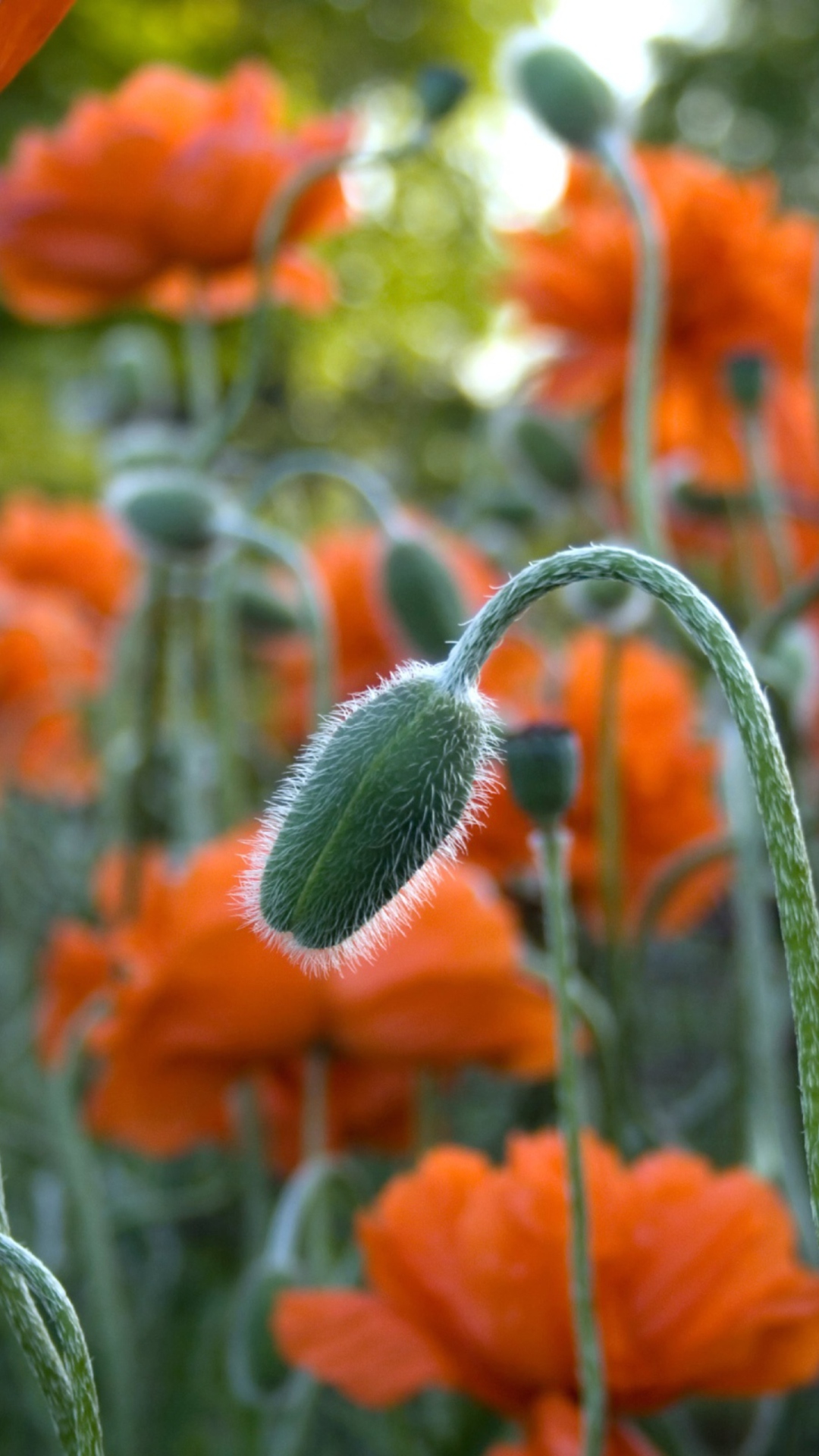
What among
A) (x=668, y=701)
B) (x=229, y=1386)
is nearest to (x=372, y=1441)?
(x=229, y=1386)

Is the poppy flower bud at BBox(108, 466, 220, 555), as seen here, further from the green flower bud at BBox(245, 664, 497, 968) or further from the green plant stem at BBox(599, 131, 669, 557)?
the green flower bud at BBox(245, 664, 497, 968)

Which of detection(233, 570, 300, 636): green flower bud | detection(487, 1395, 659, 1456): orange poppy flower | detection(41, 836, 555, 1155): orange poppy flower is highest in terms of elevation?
detection(233, 570, 300, 636): green flower bud

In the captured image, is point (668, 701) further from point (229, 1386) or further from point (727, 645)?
point (727, 645)

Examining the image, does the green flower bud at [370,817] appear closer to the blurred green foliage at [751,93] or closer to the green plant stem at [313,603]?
the green plant stem at [313,603]

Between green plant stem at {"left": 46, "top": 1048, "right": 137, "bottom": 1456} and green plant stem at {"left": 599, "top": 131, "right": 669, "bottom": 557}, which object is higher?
green plant stem at {"left": 599, "top": 131, "right": 669, "bottom": 557}

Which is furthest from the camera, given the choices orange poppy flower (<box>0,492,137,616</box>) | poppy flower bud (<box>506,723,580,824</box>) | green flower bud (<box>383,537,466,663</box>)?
orange poppy flower (<box>0,492,137,616</box>)

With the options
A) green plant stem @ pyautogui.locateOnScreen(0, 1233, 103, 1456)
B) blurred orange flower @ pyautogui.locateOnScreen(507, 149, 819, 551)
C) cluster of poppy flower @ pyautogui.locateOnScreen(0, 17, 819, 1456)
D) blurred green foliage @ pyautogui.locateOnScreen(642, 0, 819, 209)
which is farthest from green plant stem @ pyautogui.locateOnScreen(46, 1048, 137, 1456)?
blurred green foliage @ pyautogui.locateOnScreen(642, 0, 819, 209)
